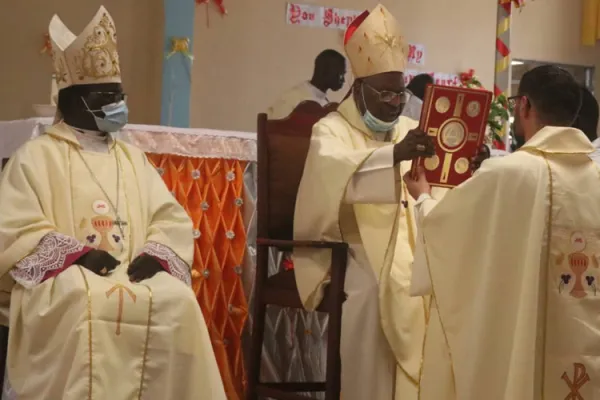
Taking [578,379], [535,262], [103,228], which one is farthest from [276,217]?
[578,379]

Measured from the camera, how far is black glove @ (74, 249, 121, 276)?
2.71 meters

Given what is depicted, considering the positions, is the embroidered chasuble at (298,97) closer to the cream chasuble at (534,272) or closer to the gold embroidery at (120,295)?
the gold embroidery at (120,295)

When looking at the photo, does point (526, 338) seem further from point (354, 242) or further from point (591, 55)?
point (591, 55)

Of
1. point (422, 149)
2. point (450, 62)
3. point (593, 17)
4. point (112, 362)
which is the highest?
point (593, 17)

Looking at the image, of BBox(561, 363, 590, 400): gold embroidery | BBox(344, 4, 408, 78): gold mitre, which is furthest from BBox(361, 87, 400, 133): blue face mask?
BBox(561, 363, 590, 400): gold embroidery

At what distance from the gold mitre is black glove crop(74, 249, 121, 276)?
4.35 feet

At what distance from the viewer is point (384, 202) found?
3023mm

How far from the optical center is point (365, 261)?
3.14 metres

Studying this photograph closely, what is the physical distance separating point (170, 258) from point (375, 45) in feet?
4.01

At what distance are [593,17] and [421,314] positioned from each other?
22.3 ft

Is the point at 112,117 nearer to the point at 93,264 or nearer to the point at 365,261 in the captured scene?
the point at 93,264

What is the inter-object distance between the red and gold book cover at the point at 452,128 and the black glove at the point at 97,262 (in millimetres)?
1068

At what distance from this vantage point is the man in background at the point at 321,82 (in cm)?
609

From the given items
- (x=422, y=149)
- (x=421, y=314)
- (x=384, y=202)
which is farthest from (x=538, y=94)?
(x=421, y=314)
